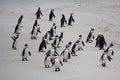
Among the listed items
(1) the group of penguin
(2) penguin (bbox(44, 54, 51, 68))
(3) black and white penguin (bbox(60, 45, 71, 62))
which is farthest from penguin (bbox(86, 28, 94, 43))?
(2) penguin (bbox(44, 54, 51, 68))

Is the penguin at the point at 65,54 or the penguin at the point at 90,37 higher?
the penguin at the point at 90,37

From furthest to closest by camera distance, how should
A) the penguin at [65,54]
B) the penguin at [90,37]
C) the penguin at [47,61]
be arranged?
the penguin at [90,37]
the penguin at [65,54]
the penguin at [47,61]

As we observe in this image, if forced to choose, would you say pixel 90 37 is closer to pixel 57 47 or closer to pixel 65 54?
pixel 57 47

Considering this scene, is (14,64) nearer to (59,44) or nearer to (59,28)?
(59,44)

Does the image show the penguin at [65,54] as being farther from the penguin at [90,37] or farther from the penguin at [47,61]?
the penguin at [90,37]

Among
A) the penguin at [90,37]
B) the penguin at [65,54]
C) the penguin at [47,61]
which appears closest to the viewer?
the penguin at [47,61]

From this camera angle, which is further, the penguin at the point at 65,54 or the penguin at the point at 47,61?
the penguin at the point at 65,54

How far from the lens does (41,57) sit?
22.9 metres

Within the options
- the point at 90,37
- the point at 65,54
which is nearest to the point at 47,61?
the point at 65,54

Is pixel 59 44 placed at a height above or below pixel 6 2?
below

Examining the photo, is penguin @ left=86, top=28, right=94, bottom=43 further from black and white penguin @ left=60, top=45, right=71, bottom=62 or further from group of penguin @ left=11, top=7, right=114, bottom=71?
black and white penguin @ left=60, top=45, right=71, bottom=62

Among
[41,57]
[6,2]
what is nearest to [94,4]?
[6,2]

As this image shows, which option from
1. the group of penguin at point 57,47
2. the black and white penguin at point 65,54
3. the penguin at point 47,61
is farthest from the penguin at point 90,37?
the penguin at point 47,61

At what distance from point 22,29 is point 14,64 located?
9.98 m
